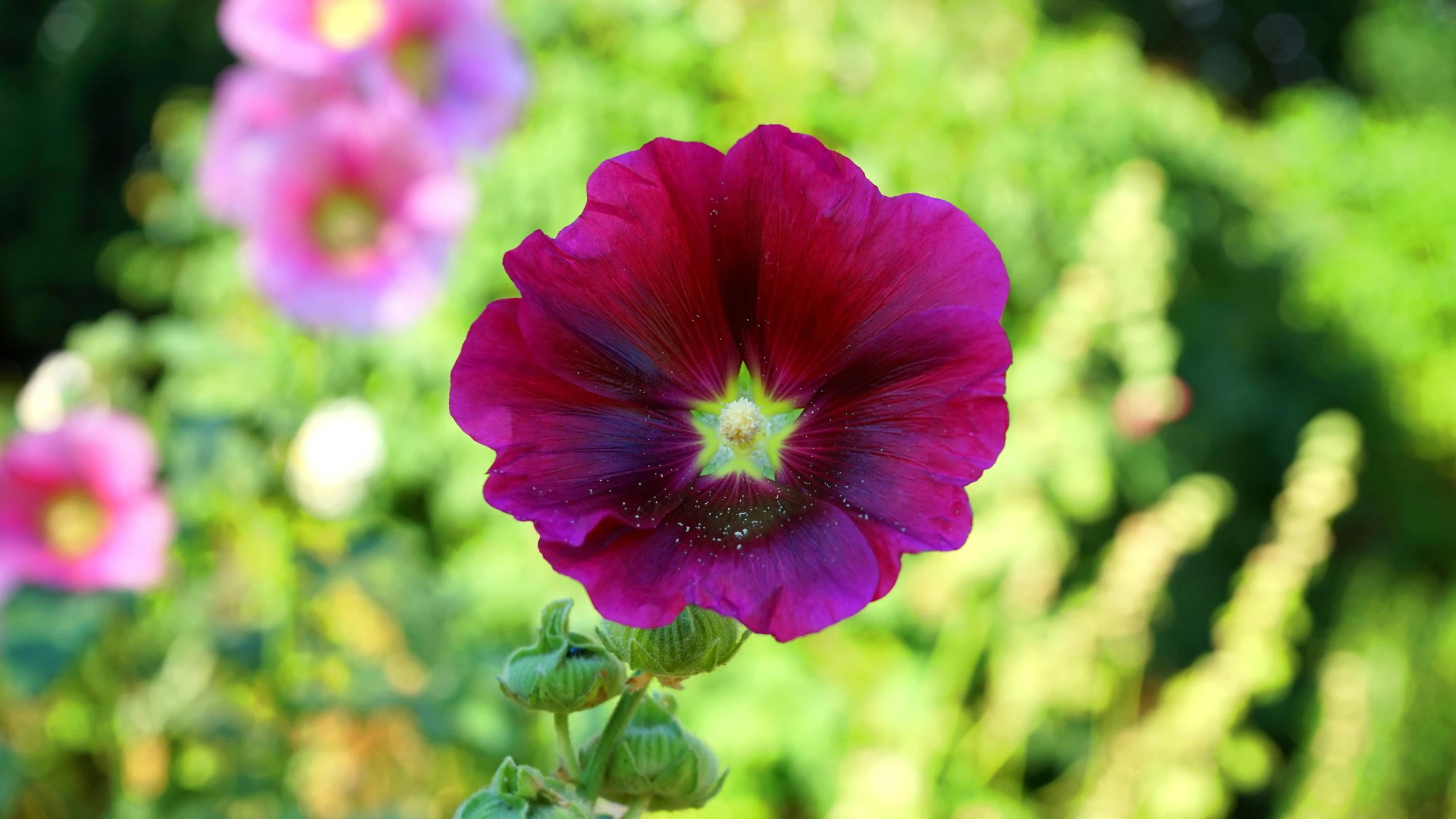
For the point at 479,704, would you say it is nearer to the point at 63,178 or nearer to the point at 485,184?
the point at 485,184

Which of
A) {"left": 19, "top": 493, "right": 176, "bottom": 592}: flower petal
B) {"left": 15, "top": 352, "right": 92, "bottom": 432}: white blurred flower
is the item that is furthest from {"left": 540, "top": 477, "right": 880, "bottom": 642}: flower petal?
{"left": 15, "top": 352, "right": 92, "bottom": 432}: white blurred flower

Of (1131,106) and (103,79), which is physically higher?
(103,79)

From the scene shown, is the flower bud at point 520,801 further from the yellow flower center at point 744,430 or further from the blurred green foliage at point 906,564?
the blurred green foliage at point 906,564

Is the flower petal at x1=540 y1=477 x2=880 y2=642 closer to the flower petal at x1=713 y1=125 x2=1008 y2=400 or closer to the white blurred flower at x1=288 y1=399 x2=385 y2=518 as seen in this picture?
the flower petal at x1=713 y1=125 x2=1008 y2=400

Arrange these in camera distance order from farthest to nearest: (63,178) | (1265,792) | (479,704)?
(63,178), (1265,792), (479,704)

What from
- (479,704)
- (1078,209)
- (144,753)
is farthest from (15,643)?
(1078,209)

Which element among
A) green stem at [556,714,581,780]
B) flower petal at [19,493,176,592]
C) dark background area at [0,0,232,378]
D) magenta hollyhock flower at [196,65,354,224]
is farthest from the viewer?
dark background area at [0,0,232,378]

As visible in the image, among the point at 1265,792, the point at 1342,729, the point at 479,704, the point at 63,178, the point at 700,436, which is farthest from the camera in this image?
the point at 63,178
